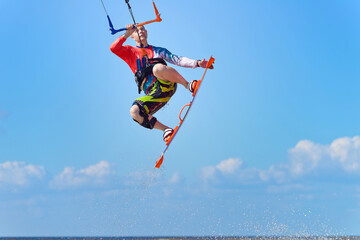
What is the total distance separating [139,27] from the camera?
942cm

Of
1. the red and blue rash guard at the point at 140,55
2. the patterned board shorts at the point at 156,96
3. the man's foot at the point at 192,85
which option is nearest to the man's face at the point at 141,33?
the red and blue rash guard at the point at 140,55

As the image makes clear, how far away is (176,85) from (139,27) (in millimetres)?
1459

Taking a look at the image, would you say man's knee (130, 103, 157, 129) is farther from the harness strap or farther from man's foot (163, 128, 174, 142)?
the harness strap

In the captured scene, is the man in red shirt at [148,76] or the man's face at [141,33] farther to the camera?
the man's face at [141,33]

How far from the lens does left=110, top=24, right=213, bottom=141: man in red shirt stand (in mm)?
9266

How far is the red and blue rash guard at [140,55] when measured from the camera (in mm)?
9303

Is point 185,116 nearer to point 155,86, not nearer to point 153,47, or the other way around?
point 155,86

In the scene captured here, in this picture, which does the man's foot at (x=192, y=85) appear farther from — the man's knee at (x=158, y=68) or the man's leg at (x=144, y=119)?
the man's leg at (x=144, y=119)

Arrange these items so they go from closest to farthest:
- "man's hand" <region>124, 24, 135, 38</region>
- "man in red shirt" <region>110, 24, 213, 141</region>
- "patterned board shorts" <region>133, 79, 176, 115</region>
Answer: "man's hand" <region>124, 24, 135, 38</region> < "man in red shirt" <region>110, 24, 213, 141</region> < "patterned board shorts" <region>133, 79, 176, 115</region>

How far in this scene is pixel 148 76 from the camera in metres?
9.42

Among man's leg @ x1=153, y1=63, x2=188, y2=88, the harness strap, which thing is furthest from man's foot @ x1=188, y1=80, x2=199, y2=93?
the harness strap

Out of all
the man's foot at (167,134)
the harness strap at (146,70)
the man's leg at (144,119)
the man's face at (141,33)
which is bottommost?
the man's foot at (167,134)

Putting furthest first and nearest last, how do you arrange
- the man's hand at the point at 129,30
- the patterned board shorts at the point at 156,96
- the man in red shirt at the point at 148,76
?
the patterned board shorts at the point at 156,96 → the man in red shirt at the point at 148,76 → the man's hand at the point at 129,30

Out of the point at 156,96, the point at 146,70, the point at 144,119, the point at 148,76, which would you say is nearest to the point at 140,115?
the point at 144,119
